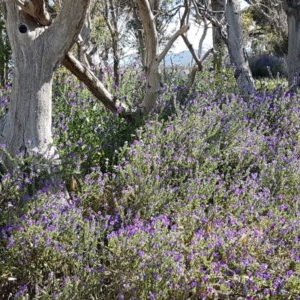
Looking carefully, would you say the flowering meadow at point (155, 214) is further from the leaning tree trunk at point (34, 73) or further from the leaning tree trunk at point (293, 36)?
the leaning tree trunk at point (293, 36)

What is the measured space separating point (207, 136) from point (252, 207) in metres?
1.10

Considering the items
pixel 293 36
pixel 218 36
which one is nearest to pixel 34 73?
pixel 293 36

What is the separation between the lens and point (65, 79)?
5465 millimetres

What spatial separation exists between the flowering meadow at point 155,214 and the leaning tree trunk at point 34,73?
261mm

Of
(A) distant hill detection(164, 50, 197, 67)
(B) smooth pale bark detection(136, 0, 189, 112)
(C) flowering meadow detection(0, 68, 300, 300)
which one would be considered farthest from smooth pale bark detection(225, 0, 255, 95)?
(B) smooth pale bark detection(136, 0, 189, 112)

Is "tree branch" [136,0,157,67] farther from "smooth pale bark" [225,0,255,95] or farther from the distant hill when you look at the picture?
"smooth pale bark" [225,0,255,95]

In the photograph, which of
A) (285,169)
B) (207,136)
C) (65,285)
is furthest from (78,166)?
(285,169)

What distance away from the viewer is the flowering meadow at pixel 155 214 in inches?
104

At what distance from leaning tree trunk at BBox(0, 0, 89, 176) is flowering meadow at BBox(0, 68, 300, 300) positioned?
26cm

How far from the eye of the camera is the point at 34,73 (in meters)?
3.58

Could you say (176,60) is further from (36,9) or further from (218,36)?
(36,9)

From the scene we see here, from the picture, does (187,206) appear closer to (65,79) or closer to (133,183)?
(133,183)

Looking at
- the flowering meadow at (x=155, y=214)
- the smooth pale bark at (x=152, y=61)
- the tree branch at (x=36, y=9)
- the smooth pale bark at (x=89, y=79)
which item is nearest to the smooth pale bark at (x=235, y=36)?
the flowering meadow at (x=155, y=214)

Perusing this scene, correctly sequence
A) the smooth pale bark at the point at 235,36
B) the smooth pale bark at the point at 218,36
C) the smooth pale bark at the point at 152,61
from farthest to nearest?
1. the smooth pale bark at the point at 218,36
2. the smooth pale bark at the point at 235,36
3. the smooth pale bark at the point at 152,61
